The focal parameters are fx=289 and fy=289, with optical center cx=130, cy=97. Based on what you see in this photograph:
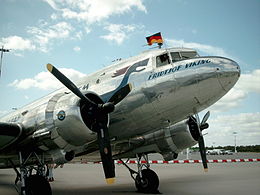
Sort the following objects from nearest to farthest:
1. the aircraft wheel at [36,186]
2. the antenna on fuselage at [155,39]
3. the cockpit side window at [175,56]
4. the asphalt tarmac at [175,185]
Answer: the aircraft wheel at [36,186], the cockpit side window at [175,56], the antenna on fuselage at [155,39], the asphalt tarmac at [175,185]

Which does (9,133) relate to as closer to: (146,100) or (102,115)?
(102,115)

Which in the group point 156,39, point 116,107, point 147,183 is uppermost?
point 156,39

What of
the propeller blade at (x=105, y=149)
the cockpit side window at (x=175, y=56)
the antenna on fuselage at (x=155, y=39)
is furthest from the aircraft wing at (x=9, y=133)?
the antenna on fuselage at (x=155, y=39)

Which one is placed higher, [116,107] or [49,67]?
[49,67]

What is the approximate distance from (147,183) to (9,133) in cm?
494

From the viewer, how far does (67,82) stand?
286 inches

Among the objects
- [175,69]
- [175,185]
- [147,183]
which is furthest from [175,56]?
[175,185]

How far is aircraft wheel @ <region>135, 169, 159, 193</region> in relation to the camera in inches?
392

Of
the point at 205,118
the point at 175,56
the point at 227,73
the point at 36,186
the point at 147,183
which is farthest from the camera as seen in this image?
the point at 205,118

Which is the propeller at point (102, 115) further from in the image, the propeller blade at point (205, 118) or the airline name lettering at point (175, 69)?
the propeller blade at point (205, 118)

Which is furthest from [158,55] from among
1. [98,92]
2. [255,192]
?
[255,192]

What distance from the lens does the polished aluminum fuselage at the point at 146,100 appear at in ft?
22.1

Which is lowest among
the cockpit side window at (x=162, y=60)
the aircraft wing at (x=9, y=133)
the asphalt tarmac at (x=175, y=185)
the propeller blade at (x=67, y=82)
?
the asphalt tarmac at (x=175, y=185)

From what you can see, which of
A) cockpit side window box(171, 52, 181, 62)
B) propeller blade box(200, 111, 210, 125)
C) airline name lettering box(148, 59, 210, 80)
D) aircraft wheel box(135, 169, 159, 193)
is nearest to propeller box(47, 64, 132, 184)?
airline name lettering box(148, 59, 210, 80)
